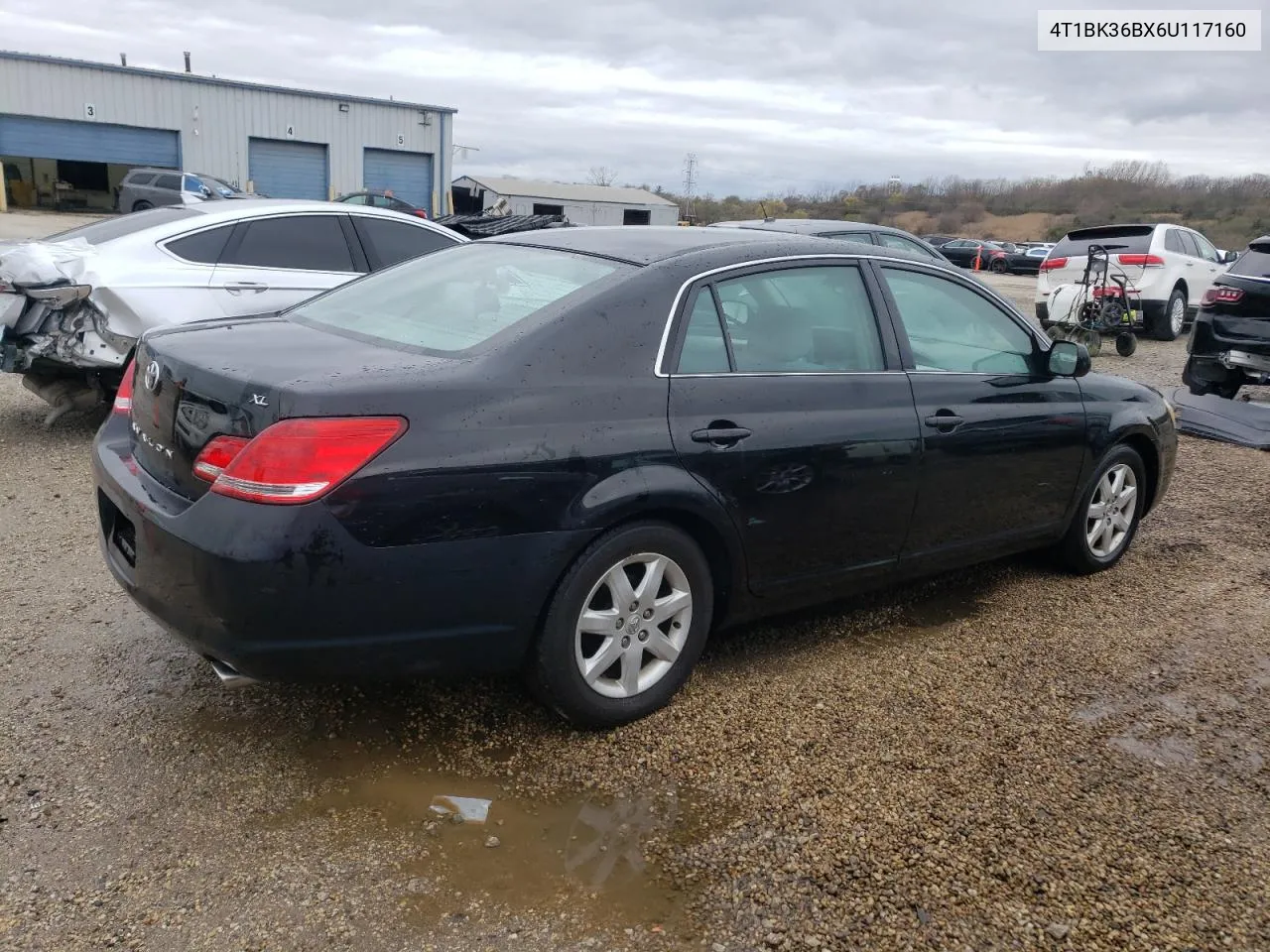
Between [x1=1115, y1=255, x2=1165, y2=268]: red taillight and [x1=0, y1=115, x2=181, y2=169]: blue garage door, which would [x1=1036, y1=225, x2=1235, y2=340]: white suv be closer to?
[x1=1115, y1=255, x2=1165, y2=268]: red taillight

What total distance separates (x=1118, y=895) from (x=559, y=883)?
55.3 inches

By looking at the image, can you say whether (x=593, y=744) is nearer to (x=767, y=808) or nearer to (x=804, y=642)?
(x=767, y=808)

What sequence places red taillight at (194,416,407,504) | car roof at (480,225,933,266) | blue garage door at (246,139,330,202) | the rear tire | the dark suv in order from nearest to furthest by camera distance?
red taillight at (194,416,407,504) → car roof at (480,225,933,266) → the rear tire → the dark suv → blue garage door at (246,139,330,202)

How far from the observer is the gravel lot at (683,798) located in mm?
2473

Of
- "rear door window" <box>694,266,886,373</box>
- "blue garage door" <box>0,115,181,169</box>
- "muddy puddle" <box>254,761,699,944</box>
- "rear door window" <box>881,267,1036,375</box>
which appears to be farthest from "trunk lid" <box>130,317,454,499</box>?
"blue garage door" <box>0,115,181,169</box>

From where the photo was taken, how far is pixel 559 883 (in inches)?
103

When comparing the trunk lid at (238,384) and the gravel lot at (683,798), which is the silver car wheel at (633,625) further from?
the trunk lid at (238,384)

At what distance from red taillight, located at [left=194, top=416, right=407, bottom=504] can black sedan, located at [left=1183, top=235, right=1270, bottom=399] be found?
821cm

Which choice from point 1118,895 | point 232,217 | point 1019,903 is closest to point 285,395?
point 1019,903

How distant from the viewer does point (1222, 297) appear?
8.70 meters

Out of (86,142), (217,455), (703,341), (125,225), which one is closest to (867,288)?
(703,341)

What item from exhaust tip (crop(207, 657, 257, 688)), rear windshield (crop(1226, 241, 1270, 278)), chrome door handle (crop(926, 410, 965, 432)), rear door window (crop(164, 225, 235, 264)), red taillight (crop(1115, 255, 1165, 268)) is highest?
rear windshield (crop(1226, 241, 1270, 278))

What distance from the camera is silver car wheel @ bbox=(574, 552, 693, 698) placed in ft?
10.4

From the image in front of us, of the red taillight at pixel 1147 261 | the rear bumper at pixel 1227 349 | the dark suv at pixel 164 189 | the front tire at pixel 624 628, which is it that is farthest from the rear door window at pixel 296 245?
the dark suv at pixel 164 189
